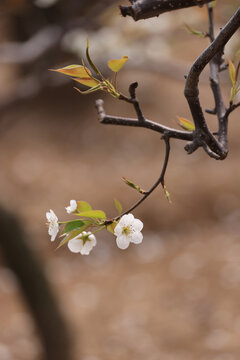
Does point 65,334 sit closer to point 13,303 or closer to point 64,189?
point 13,303

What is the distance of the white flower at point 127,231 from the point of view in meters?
0.81

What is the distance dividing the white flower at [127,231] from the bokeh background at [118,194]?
2172 millimetres

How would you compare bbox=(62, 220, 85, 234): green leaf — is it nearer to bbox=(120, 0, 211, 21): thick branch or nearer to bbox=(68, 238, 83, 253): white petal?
bbox=(68, 238, 83, 253): white petal

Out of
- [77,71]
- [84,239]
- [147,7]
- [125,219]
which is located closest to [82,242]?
[84,239]

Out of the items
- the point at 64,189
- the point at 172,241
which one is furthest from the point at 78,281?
the point at 64,189

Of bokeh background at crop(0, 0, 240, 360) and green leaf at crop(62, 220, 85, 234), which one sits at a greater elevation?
green leaf at crop(62, 220, 85, 234)

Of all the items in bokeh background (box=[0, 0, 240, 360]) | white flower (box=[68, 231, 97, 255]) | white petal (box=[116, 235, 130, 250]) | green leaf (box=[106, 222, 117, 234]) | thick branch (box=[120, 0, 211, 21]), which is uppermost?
thick branch (box=[120, 0, 211, 21])

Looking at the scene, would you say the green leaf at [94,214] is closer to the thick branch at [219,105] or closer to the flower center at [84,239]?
the flower center at [84,239]

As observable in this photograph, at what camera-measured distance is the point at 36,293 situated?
304 cm

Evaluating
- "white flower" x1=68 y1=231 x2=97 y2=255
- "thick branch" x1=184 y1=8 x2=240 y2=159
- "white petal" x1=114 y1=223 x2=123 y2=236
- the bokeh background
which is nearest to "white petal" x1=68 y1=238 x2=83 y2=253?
"white flower" x1=68 y1=231 x2=97 y2=255

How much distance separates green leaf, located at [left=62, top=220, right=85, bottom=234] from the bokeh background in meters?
2.15

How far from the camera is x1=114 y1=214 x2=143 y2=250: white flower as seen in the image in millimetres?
813

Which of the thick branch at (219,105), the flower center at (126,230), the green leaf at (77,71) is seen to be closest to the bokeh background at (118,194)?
the thick branch at (219,105)

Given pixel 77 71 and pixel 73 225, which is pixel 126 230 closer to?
pixel 73 225
